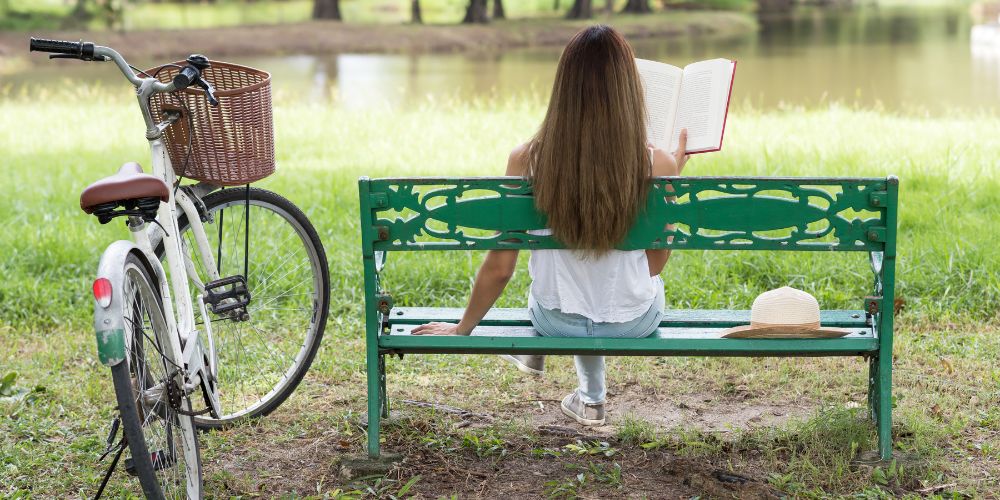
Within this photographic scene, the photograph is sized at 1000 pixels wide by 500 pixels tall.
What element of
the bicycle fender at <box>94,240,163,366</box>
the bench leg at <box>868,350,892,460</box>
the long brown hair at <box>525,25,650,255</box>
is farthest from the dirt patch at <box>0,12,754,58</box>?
the bicycle fender at <box>94,240,163,366</box>

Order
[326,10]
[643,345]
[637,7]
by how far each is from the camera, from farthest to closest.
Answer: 1. [637,7]
2. [326,10]
3. [643,345]

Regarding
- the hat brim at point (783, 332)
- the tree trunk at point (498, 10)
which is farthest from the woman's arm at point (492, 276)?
the tree trunk at point (498, 10)

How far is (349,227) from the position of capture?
6.48 meters

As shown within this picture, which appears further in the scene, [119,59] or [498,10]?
[498,10]

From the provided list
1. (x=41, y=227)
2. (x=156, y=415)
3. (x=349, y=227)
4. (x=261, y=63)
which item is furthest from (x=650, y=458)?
(x=261, y=63)

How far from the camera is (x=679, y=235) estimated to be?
3.37 m

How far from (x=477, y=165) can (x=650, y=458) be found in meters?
5.21

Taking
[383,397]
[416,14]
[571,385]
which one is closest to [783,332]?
[571,385]

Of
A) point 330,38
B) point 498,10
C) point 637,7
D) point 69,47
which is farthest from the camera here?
point 637,7

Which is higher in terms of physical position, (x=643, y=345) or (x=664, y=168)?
(x=664, y=168)

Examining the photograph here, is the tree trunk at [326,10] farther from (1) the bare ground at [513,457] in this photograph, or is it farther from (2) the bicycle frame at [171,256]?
(2) the bicycle frame at [171,256]

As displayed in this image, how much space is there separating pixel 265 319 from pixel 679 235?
247 cm

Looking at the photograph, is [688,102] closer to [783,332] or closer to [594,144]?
[594,144]

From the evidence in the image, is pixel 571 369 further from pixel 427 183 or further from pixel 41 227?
pixel 41 227
